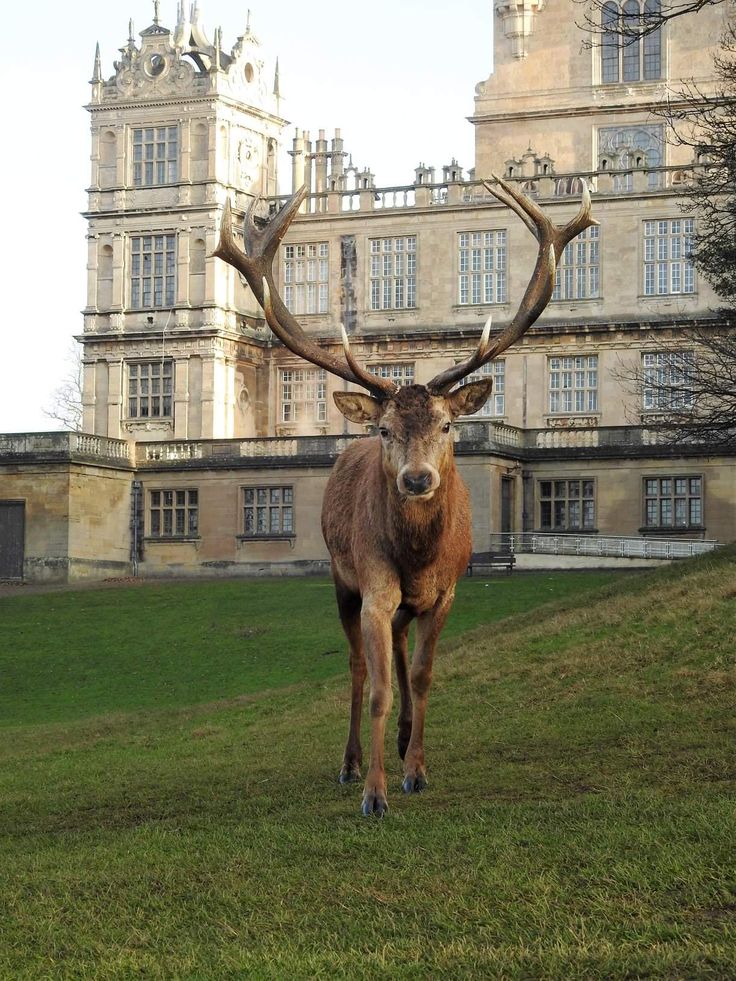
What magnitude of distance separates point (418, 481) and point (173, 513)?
147ft

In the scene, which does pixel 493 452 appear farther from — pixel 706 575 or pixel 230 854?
pixel 230 854

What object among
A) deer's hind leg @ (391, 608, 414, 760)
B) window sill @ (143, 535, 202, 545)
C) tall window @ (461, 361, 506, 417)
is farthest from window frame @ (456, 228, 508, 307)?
deer's hind leg @ (391, 608, 414, 760)

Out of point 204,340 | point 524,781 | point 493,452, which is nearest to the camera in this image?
point 524,781

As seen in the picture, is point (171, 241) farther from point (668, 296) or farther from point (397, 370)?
point (668, 296)

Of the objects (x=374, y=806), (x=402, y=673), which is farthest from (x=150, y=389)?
(x=374, y=806)

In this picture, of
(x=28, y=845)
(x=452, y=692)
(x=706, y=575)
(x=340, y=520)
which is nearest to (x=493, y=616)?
(x=706, y=575)

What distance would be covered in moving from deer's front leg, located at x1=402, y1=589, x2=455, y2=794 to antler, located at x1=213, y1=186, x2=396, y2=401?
62.8 inches

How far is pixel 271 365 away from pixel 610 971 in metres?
58.8

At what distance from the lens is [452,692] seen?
1717 cm

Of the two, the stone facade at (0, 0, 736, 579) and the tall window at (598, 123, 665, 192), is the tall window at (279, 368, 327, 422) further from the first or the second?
the tall window at (598, 123, 665, 192)

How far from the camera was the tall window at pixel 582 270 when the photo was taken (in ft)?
199

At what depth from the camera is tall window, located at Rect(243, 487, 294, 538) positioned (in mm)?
53031

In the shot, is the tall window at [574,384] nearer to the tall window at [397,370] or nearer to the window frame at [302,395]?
the tall window at [397,370]

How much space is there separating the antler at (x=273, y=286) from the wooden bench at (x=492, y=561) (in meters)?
36.1
